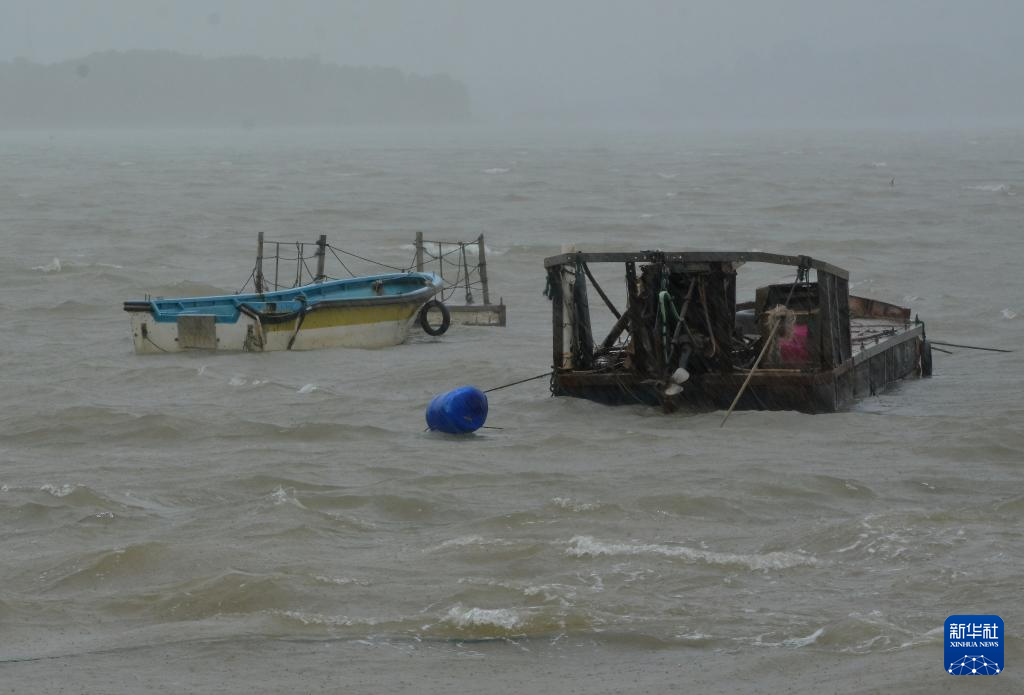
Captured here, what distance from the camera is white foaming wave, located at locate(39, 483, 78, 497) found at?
16.3 meters

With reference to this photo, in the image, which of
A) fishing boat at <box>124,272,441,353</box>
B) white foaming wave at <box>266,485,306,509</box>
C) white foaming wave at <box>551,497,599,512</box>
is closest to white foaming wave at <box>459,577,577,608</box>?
white foaming wave at <box>551,497,599,512</box>

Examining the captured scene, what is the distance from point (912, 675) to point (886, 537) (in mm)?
3602

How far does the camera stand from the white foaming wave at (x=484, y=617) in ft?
39.1

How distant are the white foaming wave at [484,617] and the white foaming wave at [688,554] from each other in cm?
171

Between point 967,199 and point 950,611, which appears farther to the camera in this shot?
point 967,199

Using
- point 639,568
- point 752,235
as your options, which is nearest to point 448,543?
point 639,568

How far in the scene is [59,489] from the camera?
1656cm

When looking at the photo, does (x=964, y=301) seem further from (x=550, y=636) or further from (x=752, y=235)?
(x=550, y=636)

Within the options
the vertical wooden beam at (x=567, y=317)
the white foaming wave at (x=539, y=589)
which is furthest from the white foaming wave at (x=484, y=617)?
the vertical wooden beam at (x=567, y=317)

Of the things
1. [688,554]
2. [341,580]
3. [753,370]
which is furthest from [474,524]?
[753,370]

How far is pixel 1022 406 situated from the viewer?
69.2ft

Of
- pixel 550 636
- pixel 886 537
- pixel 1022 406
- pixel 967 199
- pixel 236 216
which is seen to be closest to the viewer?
pixel 550 636

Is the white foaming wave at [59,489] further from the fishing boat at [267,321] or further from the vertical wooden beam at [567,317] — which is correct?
the fishing boat at [267,321]

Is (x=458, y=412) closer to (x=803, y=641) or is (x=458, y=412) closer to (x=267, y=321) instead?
(x=267, y=321)
